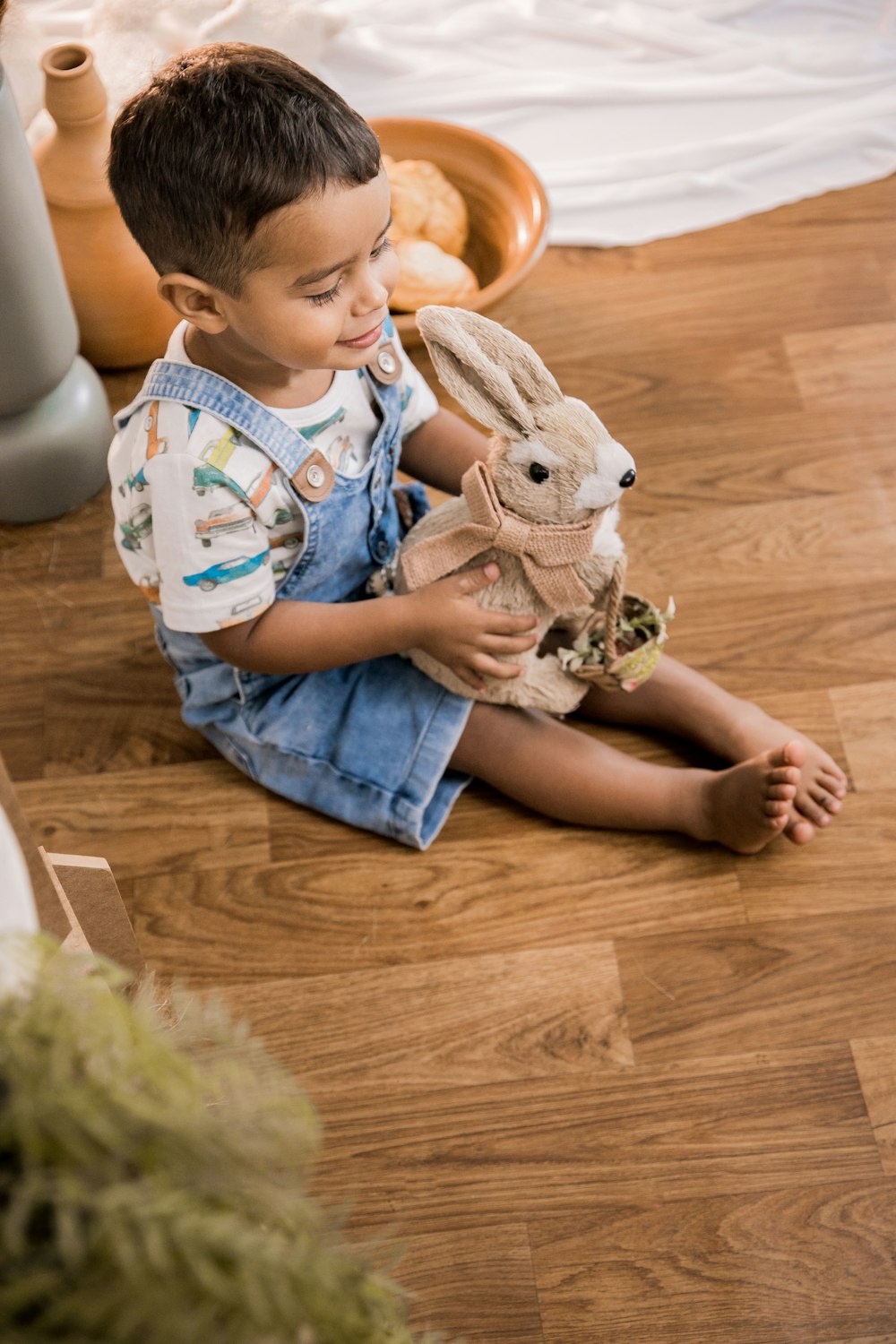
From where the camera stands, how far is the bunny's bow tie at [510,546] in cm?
81

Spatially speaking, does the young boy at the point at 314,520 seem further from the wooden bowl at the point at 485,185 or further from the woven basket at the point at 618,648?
the wooden bowl at the point at 485,185

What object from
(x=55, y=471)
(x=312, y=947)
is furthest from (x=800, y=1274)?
(x=55, y=471)

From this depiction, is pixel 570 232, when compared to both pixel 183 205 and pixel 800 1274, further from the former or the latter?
pixel 800 1274

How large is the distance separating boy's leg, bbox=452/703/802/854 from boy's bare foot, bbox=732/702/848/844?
0.02 metres

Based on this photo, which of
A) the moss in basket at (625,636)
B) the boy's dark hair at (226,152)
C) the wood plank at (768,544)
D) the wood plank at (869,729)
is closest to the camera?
the boy's dark hair at (226,152)

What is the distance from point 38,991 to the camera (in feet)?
1.09

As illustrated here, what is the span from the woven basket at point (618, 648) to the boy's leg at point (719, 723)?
9 centimetres

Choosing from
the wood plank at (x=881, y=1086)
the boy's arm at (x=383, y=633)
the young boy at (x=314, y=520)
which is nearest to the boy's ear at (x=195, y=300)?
the young boy at (x=314, y=520)

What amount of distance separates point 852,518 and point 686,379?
24 cm

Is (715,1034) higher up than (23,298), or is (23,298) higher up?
(23,298)

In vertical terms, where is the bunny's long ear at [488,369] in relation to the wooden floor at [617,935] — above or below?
above

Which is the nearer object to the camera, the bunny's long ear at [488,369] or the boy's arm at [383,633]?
the bunny's long ear at [488,369]

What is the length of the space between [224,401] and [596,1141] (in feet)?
1.89

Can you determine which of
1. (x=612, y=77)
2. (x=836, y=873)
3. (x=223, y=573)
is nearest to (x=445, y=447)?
(x=223, y=573)
